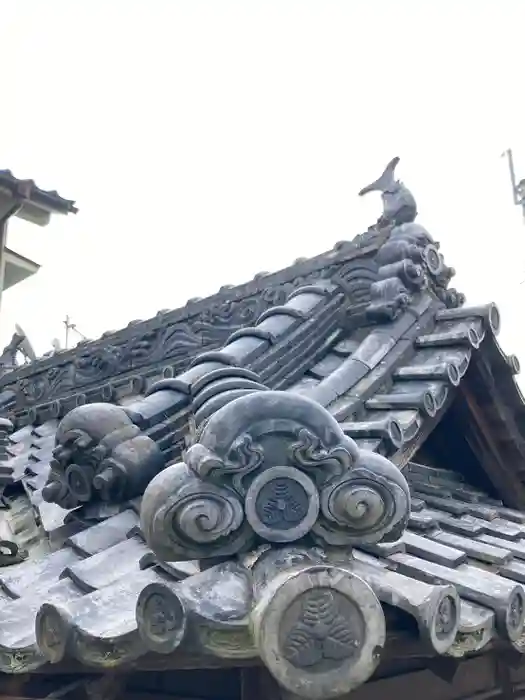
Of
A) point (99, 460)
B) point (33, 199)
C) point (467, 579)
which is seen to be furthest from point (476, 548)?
point (33, 199)

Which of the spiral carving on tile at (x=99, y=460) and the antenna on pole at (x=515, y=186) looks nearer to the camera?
the spiral carving on tile at (x=99, y=460)

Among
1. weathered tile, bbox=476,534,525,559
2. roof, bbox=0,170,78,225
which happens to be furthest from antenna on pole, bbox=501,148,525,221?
weathered tile, bbox=476,534,525,559

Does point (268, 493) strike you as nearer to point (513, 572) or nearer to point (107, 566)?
point (107, 566)

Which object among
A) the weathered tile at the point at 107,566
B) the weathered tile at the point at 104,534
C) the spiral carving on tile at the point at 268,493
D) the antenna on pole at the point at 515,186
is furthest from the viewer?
the antenna on pole at the point at 515,186

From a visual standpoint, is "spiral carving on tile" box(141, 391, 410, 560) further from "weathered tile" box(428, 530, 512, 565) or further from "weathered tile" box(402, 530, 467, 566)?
"weathered tile" box(428, 530, 512, 565)

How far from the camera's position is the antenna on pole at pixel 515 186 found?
1902 centimetres

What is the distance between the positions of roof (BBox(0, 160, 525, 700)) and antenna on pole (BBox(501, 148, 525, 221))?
1452 centimetres

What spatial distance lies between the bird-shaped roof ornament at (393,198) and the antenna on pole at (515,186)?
1442cm

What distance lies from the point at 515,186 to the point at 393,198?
15929 mm

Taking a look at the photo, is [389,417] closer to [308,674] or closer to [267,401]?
[267,401]

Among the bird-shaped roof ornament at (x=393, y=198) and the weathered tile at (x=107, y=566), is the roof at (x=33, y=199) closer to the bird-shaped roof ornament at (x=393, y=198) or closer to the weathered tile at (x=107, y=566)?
the bird-shaped roof ornament at (x=393, y=198)

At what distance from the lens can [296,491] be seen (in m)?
2.47

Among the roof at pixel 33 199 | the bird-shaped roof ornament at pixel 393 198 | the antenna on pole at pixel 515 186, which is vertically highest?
the antenna on pole at pixel 515 186

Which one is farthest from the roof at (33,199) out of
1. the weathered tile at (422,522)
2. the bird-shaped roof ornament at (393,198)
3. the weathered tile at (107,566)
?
the weathered tile at (422,522)
